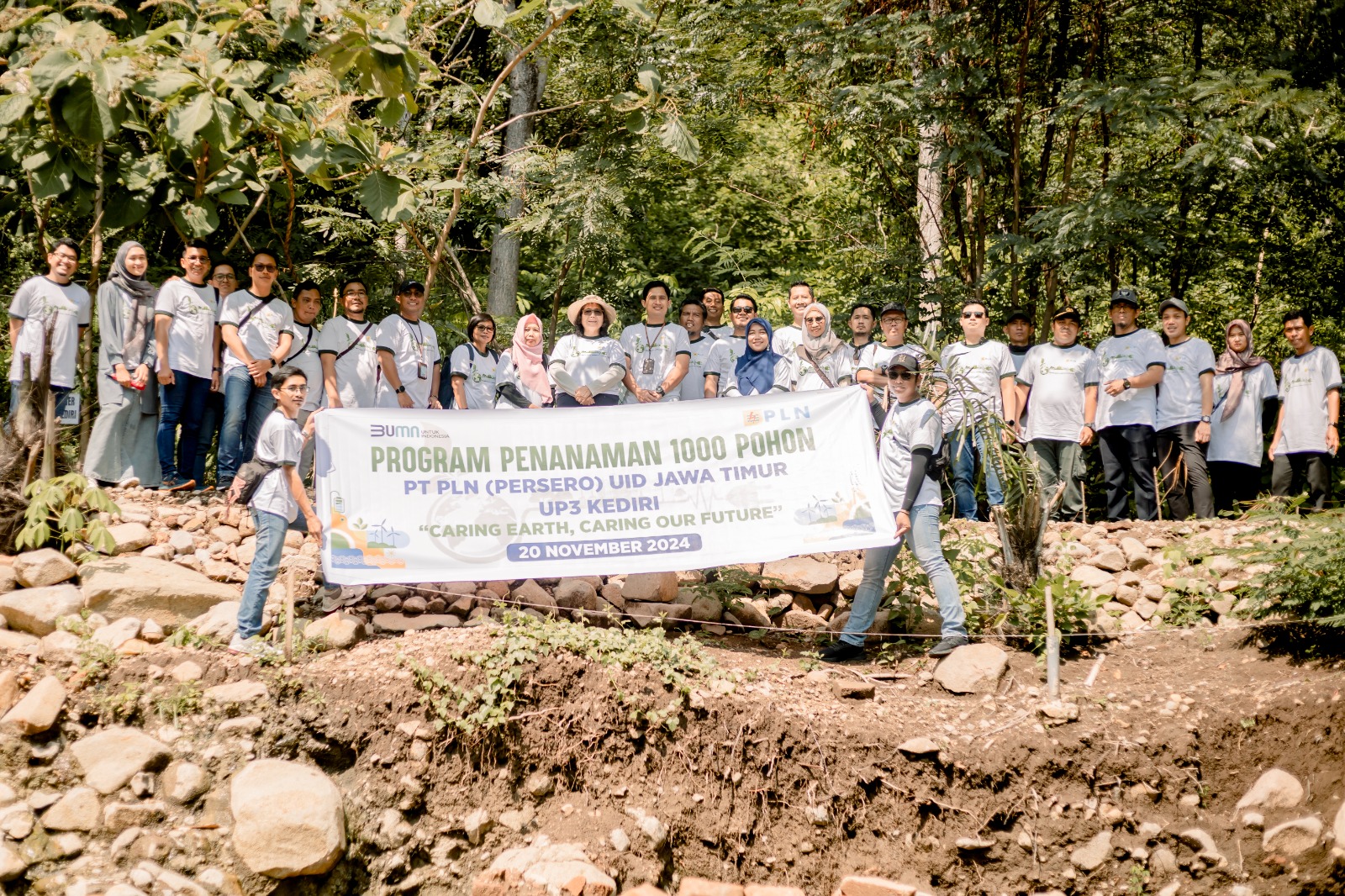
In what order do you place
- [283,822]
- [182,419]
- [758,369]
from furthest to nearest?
[758,369]
[182,419]
[283,822]

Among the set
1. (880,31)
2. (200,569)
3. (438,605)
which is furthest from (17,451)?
(880,31)

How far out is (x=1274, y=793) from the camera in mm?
5992

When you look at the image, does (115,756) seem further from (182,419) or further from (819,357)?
(819,357)

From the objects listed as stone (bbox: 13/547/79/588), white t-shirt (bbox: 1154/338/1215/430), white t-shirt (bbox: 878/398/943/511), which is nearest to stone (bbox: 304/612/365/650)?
stone (bbox: 13/547/79/588)

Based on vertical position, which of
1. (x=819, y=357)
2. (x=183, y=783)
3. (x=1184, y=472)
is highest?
(x=819, y=357)

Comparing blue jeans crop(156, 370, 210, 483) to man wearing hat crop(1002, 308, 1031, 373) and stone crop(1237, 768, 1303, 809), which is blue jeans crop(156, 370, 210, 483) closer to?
man wearing hat crop(1002, 308, 1031, 373)

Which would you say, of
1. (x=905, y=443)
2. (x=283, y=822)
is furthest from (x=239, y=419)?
(x=905, y=443)

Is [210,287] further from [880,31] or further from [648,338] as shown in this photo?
[880,31]

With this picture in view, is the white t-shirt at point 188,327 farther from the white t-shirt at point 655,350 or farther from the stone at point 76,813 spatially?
the stone at point 76,813

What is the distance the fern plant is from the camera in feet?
21.4

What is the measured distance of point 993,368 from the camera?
27.4 feet

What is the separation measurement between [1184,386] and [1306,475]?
130cm

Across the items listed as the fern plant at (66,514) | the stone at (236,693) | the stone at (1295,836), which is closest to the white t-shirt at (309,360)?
the fern plant at (66,514)

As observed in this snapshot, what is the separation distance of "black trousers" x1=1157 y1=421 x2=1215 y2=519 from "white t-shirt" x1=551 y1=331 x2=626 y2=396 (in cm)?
446
